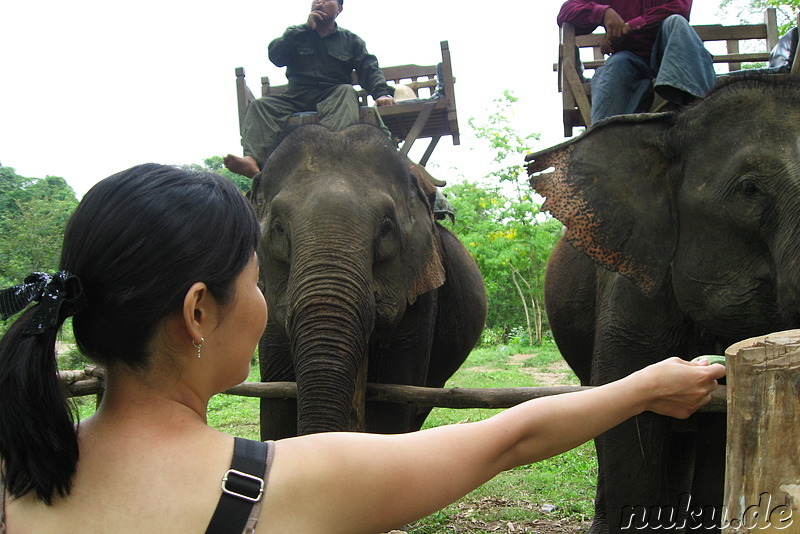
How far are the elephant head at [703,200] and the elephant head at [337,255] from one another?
98 centimetres

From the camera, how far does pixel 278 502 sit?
1.41 meters

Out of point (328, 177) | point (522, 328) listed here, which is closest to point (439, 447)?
point (328, 177)

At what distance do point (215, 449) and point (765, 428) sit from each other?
1099 mm

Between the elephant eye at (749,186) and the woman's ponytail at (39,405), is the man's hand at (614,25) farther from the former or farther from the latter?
the woman's ponytail at (39,405)

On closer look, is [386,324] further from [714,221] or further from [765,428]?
[765,428]

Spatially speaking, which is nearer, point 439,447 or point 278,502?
point 278,502

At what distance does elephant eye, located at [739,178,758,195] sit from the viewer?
352cm

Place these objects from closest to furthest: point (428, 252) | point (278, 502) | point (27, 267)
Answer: point (278, 502)
point (428, 252)
point (27, 267)

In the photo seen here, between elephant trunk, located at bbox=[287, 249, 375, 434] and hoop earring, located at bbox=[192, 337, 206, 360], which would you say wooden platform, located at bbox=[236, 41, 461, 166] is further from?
hoop earring, located at bbox=[192, 337, 206, 360]

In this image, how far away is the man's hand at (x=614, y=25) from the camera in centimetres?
518

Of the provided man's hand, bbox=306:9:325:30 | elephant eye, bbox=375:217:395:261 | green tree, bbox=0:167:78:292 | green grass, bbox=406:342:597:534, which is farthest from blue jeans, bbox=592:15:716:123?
green tree, bbox=0:167:78:292

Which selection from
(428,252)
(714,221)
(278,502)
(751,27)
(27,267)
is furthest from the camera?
(27,267)

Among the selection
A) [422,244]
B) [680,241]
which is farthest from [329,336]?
[680,241]

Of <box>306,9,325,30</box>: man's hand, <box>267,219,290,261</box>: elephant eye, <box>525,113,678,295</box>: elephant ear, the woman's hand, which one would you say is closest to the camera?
the woman's hand
